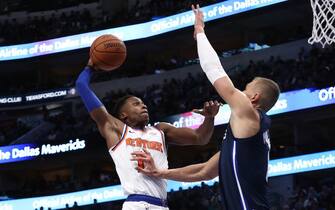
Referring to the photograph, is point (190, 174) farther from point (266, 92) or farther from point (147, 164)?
point (266, 92)

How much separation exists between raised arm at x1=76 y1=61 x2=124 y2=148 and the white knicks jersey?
0.05m

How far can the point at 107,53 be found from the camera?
5465 millimetres

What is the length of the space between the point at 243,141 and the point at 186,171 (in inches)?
26.4

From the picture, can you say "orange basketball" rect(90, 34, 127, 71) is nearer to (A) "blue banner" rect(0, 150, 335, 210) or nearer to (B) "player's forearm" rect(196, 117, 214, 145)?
(B) "player's forearm" rect(196, 117, 214, 145)

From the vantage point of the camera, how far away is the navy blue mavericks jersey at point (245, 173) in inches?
150

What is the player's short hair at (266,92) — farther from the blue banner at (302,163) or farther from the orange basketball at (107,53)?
the blue banner at (302,163)

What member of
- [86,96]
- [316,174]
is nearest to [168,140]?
[86,96]

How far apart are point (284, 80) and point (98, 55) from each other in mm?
13758

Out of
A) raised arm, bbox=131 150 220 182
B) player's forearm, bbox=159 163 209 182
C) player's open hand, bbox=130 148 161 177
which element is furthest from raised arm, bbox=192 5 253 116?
player's open hand, bbox=130 148 161 177

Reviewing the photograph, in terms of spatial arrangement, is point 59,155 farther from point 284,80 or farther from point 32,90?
point 284,80

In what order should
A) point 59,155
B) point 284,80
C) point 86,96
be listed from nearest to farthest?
point 86,96 → point 284,80 → point 59,155

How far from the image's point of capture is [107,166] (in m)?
26.2

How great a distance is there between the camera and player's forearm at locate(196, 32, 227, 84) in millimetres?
3898

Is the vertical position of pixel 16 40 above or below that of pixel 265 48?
above
